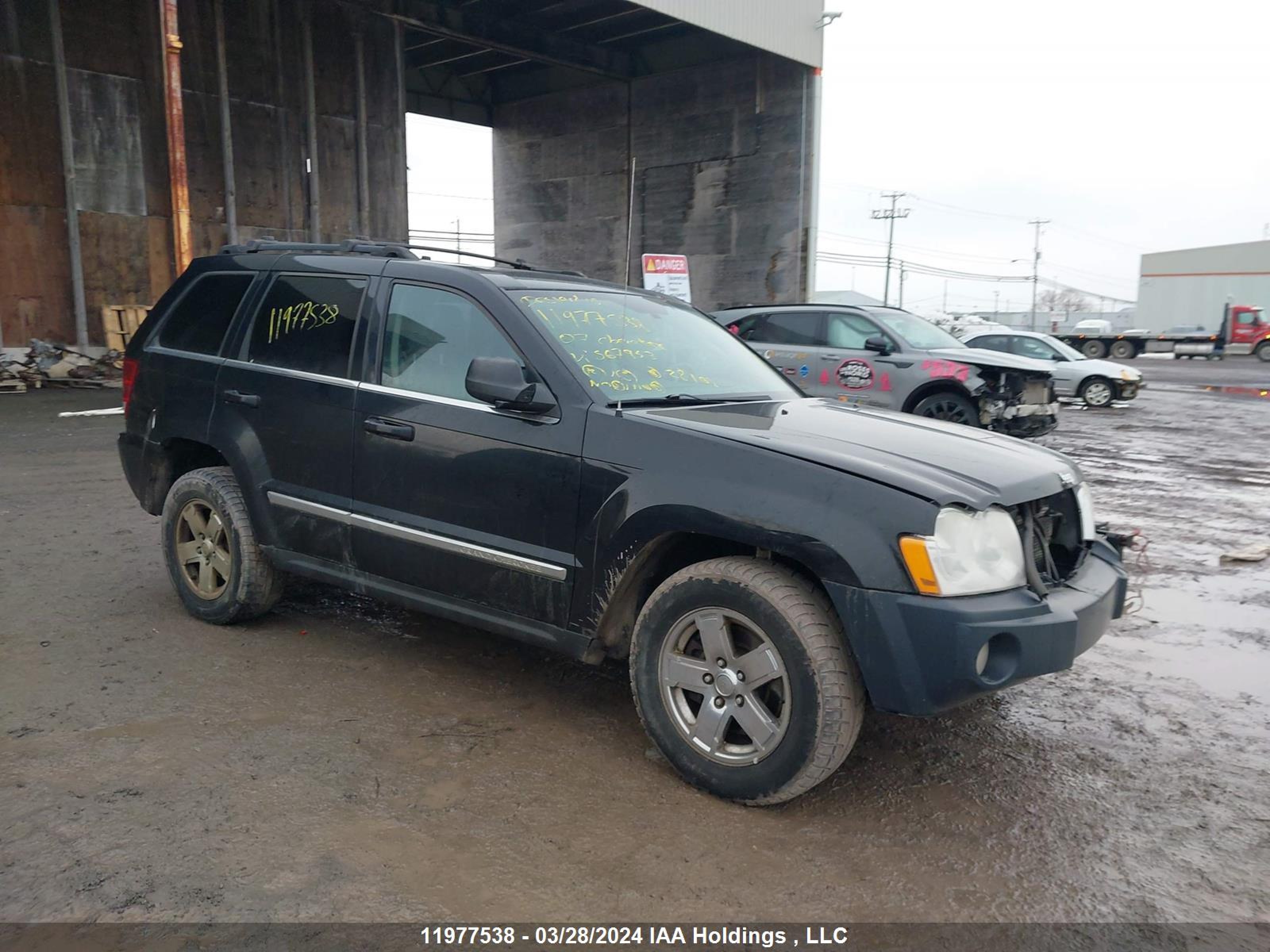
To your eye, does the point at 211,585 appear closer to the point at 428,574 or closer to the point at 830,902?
the point at 428,574

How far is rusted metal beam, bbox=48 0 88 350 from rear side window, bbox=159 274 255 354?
48.3 feet

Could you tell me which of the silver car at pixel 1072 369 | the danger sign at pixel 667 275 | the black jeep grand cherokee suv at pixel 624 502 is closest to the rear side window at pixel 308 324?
the black jeep grand cherokee suv at pixel 624 502

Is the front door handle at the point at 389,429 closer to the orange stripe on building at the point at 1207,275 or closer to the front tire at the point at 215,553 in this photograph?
the front tire at the point at 215,553

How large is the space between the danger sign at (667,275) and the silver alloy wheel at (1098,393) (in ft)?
25.7

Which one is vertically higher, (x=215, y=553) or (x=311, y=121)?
(x=311, y=121)

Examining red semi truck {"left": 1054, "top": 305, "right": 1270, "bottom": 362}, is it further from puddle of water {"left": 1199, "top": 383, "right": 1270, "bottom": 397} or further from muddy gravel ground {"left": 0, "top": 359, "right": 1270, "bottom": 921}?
muddy gravel ground {"left": 0, "top": 359, "right": 1270, "bottom": 921}

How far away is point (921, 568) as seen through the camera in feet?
9.53

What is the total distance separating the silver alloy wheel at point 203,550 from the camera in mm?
4809

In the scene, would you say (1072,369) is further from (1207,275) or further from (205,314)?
(1207,275)

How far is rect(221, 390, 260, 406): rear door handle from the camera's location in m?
4.60

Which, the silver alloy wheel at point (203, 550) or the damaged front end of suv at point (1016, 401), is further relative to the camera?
the damaged front end of suv at point (1016, 401)

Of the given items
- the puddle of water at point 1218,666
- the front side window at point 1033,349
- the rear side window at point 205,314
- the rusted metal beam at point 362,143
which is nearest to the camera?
the puddle of water at point 1218,666

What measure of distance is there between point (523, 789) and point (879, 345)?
898 centimetres

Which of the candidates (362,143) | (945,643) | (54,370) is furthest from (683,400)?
(362,143)
